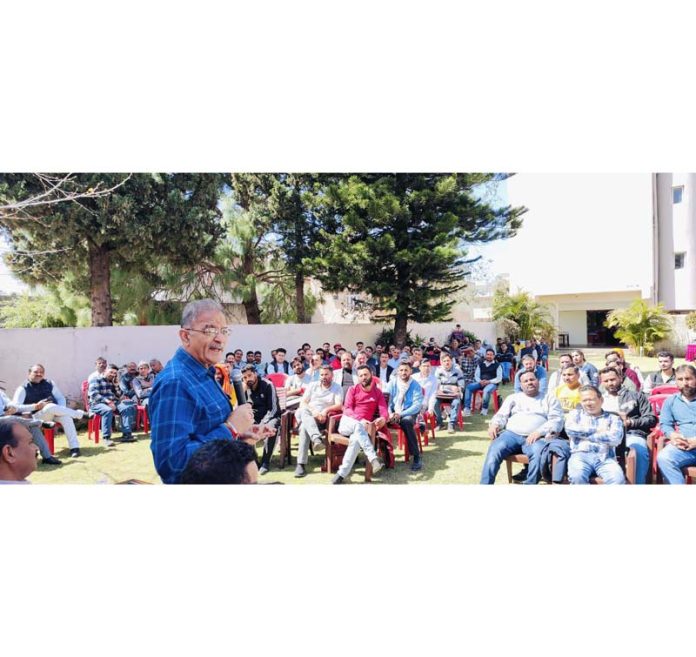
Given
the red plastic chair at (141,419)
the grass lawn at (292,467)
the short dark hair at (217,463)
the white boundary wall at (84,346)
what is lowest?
the grass lawn at (292,467)

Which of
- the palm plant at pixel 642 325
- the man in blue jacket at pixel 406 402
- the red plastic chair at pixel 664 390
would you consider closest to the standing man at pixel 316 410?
the man in blue jacket at pixel 406 402

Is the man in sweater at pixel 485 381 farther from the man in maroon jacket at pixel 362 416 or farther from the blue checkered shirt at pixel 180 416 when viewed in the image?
the blue checkered shirt at pixel 180 416

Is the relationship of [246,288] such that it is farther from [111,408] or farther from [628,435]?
[628,435]

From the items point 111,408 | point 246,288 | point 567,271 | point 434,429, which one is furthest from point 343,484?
point 567,271

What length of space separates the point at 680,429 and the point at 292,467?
10.0 ft

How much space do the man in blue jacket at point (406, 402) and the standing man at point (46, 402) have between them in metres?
3.15

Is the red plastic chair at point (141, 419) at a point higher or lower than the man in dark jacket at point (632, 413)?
lower

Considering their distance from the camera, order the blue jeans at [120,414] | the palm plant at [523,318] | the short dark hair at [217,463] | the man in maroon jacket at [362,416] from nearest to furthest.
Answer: the short dark hair at [217,463]
the man in maroon jacket at [362,416]
the blue jeans at [120,414]
the palm plant at [523,318]

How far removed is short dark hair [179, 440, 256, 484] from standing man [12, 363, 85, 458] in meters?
3.66

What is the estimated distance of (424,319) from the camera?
367 inches

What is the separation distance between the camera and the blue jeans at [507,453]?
3.27 m

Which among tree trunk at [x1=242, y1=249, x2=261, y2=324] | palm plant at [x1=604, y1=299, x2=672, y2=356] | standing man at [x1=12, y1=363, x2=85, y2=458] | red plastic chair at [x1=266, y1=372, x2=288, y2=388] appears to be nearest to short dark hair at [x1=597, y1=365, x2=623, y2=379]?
red plastic chair at [x1=266, y1=372, x2=288, y2=388]

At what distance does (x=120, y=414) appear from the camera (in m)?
5.14

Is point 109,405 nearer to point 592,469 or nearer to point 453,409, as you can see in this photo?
point 453,409
